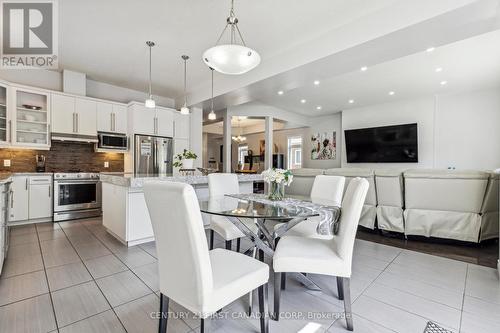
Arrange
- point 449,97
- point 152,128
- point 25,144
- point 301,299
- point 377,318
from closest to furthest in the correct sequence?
point 377,318 → point 301,299 → point 25,144 → point 152,128 → point 449,97

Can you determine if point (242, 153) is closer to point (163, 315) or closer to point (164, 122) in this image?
point (164, 122)

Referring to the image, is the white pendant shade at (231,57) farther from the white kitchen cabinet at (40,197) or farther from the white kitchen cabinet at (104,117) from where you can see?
the white kitchen cabinet at (40,197)

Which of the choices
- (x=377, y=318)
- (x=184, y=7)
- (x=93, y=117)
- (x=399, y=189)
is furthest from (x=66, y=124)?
(x=399, y=189)

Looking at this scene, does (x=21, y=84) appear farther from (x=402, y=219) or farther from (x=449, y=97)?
(x=449, y=97)

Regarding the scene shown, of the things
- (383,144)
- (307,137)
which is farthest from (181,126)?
(383,144)

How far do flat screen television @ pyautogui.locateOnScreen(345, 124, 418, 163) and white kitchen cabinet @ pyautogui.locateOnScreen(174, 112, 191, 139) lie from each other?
4.87m

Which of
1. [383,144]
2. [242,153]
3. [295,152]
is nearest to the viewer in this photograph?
[383,144]

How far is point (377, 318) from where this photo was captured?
1626 mm

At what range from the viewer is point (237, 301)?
1.83 meters

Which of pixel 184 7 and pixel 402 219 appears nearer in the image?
pixel 184 7

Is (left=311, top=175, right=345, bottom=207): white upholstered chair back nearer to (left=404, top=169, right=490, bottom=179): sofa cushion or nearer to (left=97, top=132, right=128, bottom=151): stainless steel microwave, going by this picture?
(left=404, top=169, right=490, bottom=179): sofa cushion

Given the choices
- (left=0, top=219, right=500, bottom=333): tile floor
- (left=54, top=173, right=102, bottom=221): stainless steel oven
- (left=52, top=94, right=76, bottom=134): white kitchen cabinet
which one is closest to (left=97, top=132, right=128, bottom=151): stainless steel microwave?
(left=52, top=94, right=76, bottom=134): white kitchen cabinet

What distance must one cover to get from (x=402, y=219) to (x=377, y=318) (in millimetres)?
2329

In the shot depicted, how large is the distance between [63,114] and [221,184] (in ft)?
11.8
